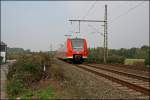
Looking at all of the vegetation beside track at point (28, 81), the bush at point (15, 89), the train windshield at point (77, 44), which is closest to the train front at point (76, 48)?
the train windshield at point (77, 44)

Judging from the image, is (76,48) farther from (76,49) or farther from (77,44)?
(77,44)

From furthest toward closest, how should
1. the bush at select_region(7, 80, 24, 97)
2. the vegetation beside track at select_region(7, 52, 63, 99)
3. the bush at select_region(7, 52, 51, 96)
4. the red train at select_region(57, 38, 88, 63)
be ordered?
the red train at select_region(57, 38, 88, 63)
the bush at select_region(7, 52, 51, 96)
the bush at select_region(7, 80, 24, 97)
the vegetation beside track at select_region(7, 52, 63, 99)

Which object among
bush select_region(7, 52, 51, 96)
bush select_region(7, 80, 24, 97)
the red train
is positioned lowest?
bush select_region(7, 80, 24, 97)

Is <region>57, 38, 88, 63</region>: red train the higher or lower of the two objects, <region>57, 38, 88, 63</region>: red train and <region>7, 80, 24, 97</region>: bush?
the higher

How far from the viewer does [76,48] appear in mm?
27188

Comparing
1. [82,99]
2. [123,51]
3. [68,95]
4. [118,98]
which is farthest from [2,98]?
[123,51]

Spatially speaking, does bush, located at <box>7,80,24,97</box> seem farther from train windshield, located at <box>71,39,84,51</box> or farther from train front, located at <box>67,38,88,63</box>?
train windshield, located at <box>71,39,84,51</box>

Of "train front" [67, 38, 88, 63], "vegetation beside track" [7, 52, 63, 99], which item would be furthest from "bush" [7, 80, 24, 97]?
"train front" [67, 38, 88, 63]

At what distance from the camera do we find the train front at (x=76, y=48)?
88.8ft

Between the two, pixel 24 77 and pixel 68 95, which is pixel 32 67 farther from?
pixel 68 95

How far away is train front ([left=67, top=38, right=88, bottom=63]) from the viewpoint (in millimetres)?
27078

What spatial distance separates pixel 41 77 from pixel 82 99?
535cm

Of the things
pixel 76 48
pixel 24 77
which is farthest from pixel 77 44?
pixel 24 77

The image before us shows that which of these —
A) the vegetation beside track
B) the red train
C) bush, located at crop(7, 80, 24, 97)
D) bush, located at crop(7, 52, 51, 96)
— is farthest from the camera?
the red train
